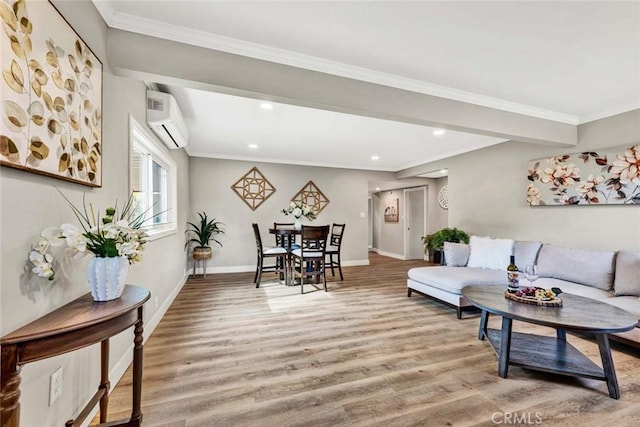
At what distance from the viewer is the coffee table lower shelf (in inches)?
75.5

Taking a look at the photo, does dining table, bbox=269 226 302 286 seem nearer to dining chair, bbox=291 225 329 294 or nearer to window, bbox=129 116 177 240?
dining chair, bbox=291 225 329 294

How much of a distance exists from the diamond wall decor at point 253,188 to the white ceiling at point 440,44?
8.24 ft

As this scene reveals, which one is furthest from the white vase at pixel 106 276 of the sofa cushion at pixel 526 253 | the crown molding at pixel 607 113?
the crown molding at pixel 607 113

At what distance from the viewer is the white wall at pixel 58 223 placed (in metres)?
0.99

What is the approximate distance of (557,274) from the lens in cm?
321

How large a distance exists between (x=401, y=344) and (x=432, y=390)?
0.66m

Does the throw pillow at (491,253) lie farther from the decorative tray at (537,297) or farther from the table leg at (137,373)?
the table leg at (137,373)

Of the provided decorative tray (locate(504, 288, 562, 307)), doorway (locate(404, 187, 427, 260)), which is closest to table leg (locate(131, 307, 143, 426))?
decorative tray (locate(504, 288, 562, 307))

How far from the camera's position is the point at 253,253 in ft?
19.3

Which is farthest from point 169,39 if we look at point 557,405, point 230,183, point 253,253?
point 253,253

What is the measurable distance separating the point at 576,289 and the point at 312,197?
15.4 feet

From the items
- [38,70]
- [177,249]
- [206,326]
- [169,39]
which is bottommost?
[206,326]

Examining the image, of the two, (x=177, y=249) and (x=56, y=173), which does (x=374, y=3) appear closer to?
(x=56, y=173)

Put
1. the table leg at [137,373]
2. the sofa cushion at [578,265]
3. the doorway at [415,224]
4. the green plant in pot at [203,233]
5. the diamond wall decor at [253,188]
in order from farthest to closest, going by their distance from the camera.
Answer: the doorway at [415,224]
the diamond wall decor at [253,188]
the green plant in pot at [203,233]
the sofa cushion at [578,265]
the table leg at [137,373]
